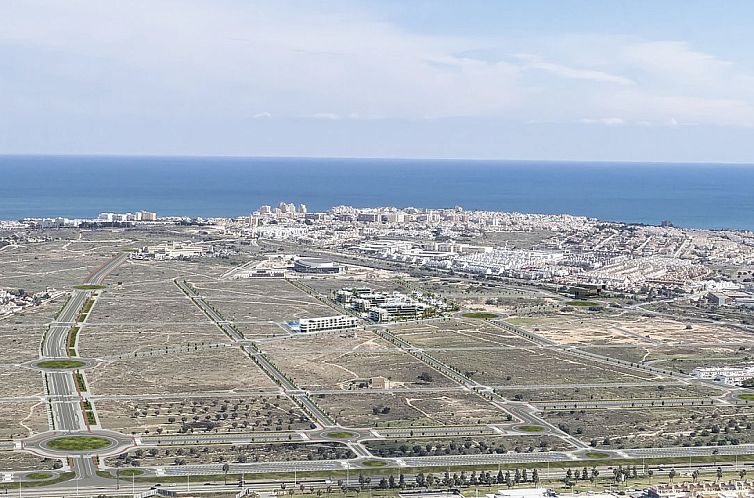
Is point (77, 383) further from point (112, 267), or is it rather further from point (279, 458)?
point (112, 267)

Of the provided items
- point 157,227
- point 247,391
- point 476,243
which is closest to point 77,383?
point 247,391

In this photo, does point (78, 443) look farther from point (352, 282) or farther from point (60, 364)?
point (352, 282)

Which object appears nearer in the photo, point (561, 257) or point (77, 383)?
point (77, 383)

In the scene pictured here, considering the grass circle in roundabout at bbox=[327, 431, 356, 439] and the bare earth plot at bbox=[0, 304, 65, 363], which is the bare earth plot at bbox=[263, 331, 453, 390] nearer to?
the grass circle in roundabout at bbox=[327, 431, 356, 439]

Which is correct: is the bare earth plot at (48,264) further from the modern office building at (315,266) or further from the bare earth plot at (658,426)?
the bare earth plot at (658,426)

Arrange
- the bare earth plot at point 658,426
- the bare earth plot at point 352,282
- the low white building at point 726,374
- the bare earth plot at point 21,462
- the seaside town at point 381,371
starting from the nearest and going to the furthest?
the bare earth plot at point 21,462 → the seaside town at point 381,371 → the bare earth plot at point 658,426 → the low white building at point 726,374 → the bare earth plot at point 352,282

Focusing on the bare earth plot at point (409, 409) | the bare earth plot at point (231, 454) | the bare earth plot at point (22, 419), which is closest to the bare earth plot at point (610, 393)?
the bare earth plot at point (409, 409)

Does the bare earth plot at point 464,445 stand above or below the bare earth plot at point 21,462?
above
